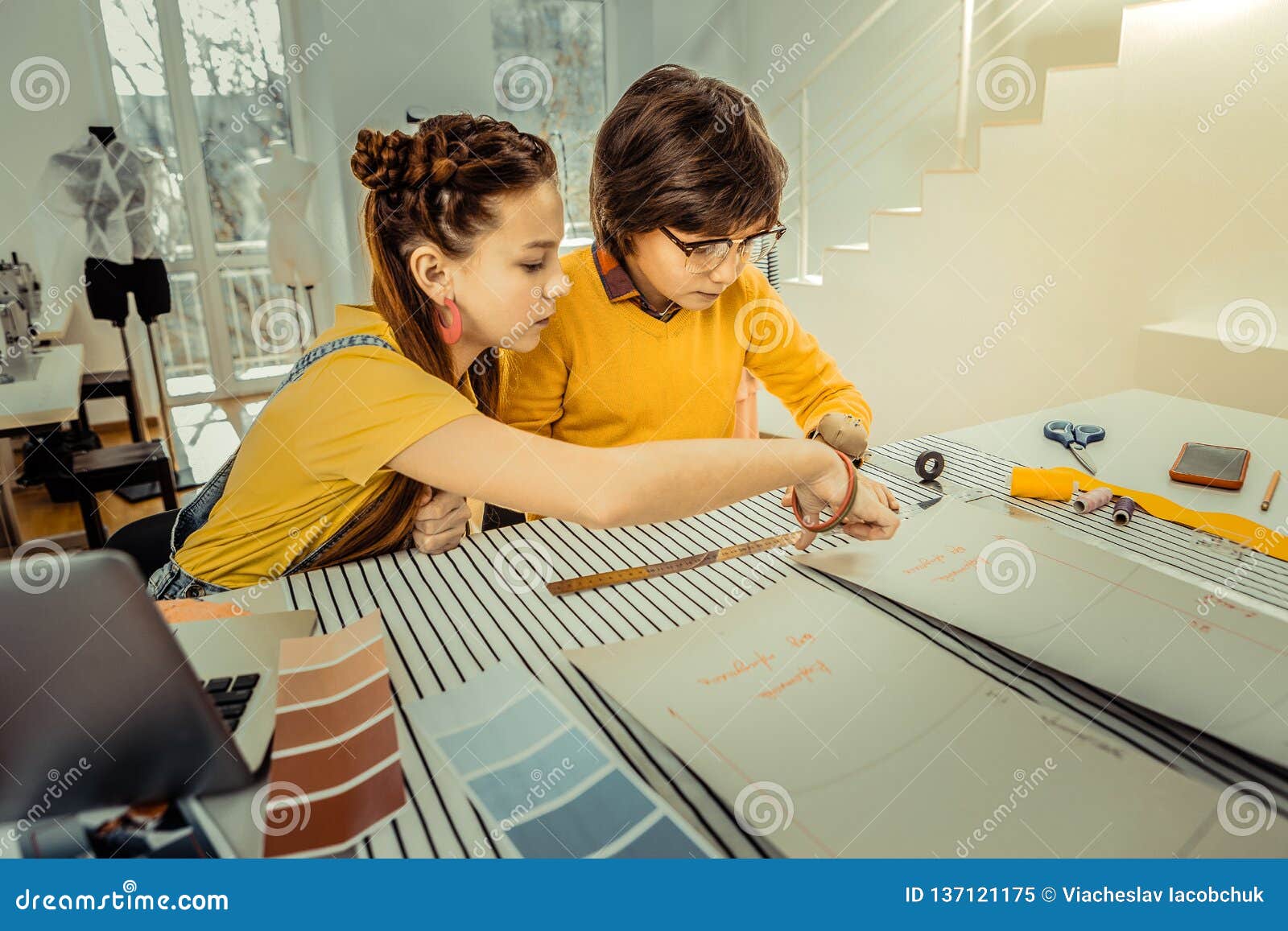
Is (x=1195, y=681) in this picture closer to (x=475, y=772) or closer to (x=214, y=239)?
(x=475, y=772)

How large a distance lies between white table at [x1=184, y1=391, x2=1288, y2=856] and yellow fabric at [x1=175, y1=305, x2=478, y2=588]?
131 millimetres

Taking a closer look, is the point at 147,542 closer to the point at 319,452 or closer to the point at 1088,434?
the point at 319,452

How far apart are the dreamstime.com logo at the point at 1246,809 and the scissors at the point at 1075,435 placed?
0.81 m

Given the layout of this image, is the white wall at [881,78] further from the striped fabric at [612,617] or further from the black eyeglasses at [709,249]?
the striped fabric at [612,617]

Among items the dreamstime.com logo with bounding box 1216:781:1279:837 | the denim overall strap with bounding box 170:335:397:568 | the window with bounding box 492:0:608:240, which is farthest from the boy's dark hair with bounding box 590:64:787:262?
the window with bounding box 492:0:608:240

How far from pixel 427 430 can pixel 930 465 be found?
696mm

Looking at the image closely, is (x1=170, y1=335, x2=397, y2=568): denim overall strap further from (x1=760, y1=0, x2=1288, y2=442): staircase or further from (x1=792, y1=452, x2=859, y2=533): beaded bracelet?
(x1=760, y1=0, x2=1288, y2=442): staircase

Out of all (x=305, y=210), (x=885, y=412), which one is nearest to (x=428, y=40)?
(x=305, y=210)

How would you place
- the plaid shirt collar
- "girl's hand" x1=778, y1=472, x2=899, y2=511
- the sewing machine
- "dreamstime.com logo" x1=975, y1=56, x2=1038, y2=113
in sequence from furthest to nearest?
"dreamstime.com logo" x1=975, y1=56, x2=1038, y2=113 < the sewing machine < the plaid shirt collar < "girl's hand" x1=778, y1=472, x2=899, y2=511

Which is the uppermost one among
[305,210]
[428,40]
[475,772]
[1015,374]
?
[428,40]

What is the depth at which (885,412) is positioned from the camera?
134 inches

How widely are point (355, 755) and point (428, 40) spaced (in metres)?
4.25

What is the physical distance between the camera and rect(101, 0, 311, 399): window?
429cm

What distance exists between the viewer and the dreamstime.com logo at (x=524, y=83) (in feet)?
15.4
